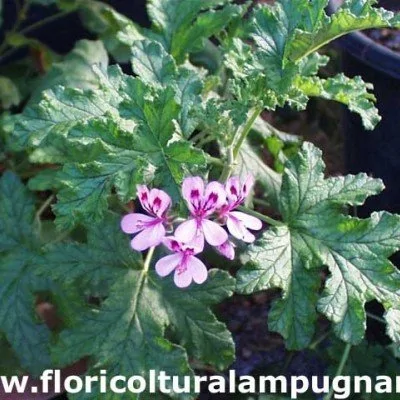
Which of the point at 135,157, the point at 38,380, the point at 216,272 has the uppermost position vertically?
the point at 135,157

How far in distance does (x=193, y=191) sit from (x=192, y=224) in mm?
60

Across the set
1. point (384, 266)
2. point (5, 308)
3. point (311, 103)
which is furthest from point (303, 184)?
point (311, 103)

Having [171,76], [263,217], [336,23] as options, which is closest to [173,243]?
[263,217]

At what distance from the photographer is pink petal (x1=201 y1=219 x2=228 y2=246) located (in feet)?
5.48

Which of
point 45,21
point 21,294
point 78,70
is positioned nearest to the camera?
point 21,294

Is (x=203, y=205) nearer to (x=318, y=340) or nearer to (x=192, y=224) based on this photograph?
(x=192, y=224)

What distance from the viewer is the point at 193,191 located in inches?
66.4

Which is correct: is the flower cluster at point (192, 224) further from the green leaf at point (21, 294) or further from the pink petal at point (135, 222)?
the green leaf at point (21, 294)

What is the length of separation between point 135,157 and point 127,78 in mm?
158

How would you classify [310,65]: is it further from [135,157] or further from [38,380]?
[38,380]

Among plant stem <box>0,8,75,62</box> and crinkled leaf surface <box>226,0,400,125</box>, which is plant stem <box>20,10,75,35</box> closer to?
plant stem <box>0,8,75,62</box>

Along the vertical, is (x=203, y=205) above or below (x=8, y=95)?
above

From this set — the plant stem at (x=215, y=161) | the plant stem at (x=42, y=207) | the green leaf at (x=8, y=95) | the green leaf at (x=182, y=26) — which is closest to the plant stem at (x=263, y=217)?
the plant stem at (x=215, y=161)

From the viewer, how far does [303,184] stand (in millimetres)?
1915
